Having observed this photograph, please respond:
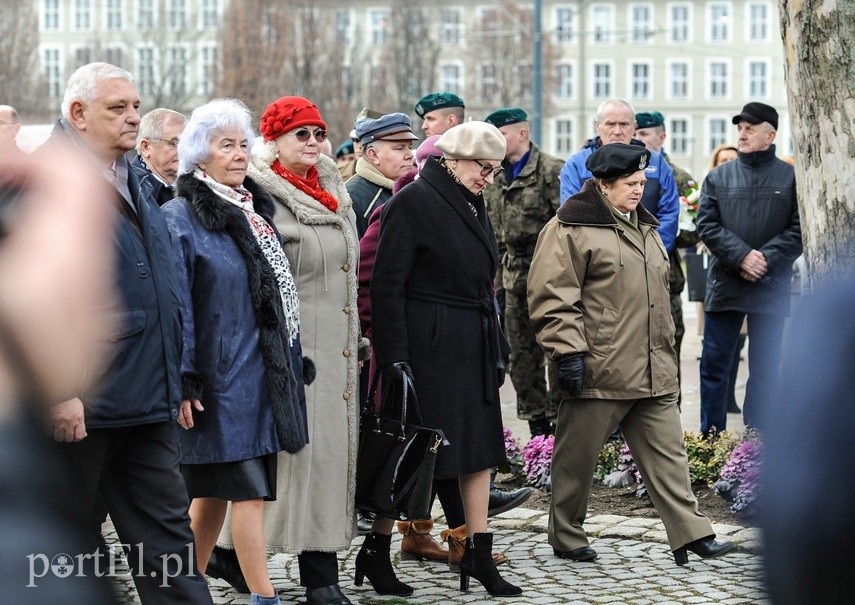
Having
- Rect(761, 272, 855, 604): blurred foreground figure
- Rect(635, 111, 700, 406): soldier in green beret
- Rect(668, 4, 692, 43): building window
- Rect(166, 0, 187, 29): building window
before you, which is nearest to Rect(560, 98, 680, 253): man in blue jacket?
Rect(635, 111, 700, 406): soldier in green beret

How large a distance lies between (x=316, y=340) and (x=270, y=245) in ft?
1.83

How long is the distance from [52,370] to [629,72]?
83.4m

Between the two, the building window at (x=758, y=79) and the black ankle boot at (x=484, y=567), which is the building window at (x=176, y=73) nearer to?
the building window at (x=758, y=79)

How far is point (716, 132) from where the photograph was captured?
278ft

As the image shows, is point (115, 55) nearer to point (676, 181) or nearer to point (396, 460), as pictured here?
point (676, 181)

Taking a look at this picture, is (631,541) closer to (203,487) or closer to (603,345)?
(603,345)

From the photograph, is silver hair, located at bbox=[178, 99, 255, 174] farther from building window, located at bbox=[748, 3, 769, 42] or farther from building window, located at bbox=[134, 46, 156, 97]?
building window, located at bbox=[748, 3, 769, 42]

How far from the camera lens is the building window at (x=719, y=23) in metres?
83.8

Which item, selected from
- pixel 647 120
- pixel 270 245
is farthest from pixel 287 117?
pixel 647 120

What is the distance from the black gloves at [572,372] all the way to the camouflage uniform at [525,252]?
2.28 m

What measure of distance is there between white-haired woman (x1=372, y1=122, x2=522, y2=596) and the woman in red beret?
164 millimetres

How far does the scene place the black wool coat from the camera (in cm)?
603

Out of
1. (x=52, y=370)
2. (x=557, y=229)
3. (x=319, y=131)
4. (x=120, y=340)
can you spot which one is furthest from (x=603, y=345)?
(x=52, y=370)

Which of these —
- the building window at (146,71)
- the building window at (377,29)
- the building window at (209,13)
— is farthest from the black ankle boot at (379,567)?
the building window at (377,29)
